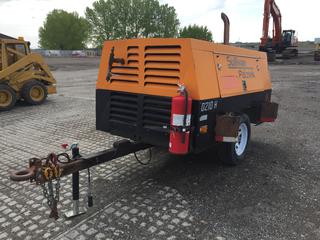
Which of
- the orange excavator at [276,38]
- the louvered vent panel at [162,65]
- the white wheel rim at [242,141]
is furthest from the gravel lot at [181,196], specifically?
the orange excavator at [276,38]

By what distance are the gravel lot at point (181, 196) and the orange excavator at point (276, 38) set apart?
23.4 metres

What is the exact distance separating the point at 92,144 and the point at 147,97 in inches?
93.6

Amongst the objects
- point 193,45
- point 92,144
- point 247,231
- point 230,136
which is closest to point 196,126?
point 230,136

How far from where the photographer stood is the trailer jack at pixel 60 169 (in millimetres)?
2660

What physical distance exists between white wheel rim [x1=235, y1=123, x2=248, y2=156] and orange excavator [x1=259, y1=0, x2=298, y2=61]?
80.5 ft

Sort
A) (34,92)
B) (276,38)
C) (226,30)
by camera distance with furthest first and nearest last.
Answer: (276,38)
(34,92)
(226,30)

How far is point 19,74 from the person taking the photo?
1002 centimetres

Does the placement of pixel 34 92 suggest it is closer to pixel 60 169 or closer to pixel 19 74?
pixel 19 74

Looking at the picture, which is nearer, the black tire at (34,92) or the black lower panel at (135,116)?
the black lower panel at (135,116)

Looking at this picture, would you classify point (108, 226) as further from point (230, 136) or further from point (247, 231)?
point (230, 136)

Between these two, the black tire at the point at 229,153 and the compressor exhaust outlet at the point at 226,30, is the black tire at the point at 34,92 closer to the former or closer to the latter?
the compressor exhaust outlet at the point at 226,30

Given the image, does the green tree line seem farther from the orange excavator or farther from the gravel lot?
the gravel lot

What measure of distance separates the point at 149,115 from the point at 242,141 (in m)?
1.76

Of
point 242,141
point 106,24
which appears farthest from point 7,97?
point 106,24
